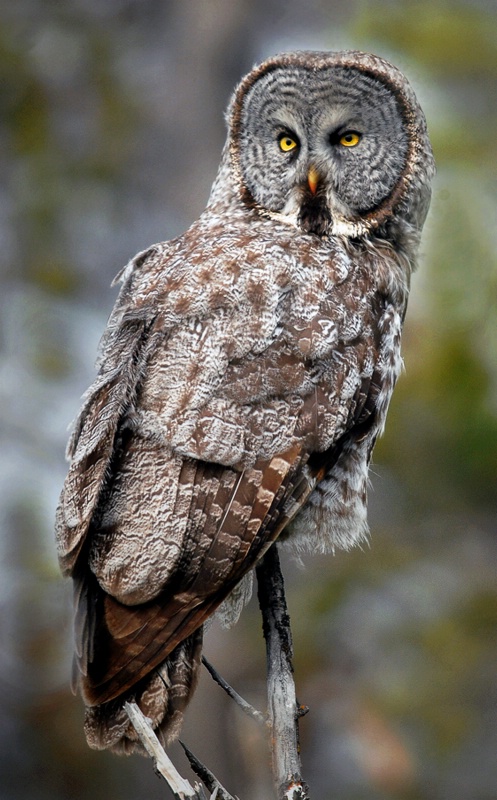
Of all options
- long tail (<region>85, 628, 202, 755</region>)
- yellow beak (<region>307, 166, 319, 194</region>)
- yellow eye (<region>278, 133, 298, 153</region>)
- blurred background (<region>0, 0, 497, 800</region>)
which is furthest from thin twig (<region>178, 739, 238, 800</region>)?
blurred background (<region>0, 0, 497, 800</region>)

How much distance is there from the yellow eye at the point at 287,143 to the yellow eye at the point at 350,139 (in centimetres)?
15

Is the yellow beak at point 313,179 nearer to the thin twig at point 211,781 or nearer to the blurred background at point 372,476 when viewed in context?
the thin twig at point 211,781

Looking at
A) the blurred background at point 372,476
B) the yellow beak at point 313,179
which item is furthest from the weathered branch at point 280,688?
the blurred background at point 372,476

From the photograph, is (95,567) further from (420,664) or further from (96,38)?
(96,38)

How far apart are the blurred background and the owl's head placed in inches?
108

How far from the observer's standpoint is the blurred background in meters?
7.00

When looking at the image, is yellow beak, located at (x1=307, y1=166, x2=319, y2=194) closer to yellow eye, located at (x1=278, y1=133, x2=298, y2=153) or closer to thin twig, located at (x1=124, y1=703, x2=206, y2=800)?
yellow eye, located at (x1=278, y1=133, x2=298, y2=153)

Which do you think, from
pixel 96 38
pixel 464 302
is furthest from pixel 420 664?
pixel 96 38

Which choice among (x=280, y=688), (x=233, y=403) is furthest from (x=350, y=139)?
(x=280, y=688)

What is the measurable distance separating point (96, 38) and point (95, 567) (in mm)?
8101

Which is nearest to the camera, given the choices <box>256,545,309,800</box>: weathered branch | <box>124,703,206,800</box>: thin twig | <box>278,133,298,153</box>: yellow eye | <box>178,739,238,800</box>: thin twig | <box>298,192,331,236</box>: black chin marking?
<box>124,703,206,800</box>: thin twig

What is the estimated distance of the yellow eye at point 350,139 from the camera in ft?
10.6

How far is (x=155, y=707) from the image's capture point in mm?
2553

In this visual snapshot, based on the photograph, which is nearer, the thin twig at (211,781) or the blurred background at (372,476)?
the thin twig at (211,781)
